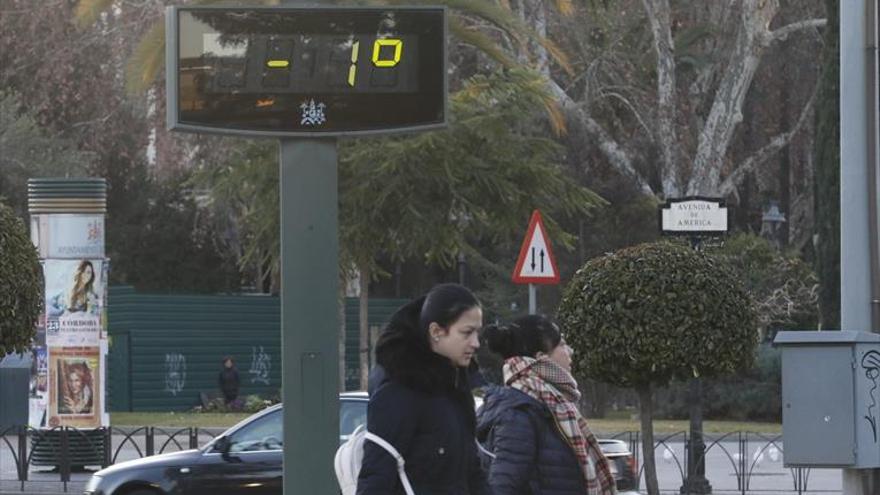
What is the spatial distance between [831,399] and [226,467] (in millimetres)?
5735

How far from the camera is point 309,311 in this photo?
8734mm

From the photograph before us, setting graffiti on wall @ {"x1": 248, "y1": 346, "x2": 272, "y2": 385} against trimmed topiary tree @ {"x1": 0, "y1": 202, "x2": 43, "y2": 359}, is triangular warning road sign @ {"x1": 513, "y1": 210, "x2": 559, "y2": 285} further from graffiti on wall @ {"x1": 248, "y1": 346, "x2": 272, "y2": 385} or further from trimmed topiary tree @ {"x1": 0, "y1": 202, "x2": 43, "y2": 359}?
graffiti on wall @ {"x1": 248, "y1": 346, "x2": 272, "y2": 385}

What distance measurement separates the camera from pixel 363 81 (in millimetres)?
8703

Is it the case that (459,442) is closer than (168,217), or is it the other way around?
Result: (459,442)

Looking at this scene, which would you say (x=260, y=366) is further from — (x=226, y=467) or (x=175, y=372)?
(x=226, y=467)

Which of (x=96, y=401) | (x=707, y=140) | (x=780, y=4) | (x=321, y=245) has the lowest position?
(x=96, y=401)

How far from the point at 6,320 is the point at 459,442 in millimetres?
9741

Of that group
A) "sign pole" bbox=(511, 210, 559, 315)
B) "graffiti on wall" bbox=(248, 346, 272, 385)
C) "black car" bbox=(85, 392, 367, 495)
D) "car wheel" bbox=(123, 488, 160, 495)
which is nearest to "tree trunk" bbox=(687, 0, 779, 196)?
"graffiti on wall" bbox=(248, 346, 272, 385)

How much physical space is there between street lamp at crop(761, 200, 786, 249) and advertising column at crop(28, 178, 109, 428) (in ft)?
77.6

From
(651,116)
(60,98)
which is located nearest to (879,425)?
(651,116)

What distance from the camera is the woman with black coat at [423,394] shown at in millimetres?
6645

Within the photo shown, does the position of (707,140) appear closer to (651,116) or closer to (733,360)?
(651,116)

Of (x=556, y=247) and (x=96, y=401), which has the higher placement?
(x=556, y=247)

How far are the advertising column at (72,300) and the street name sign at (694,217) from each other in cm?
724
